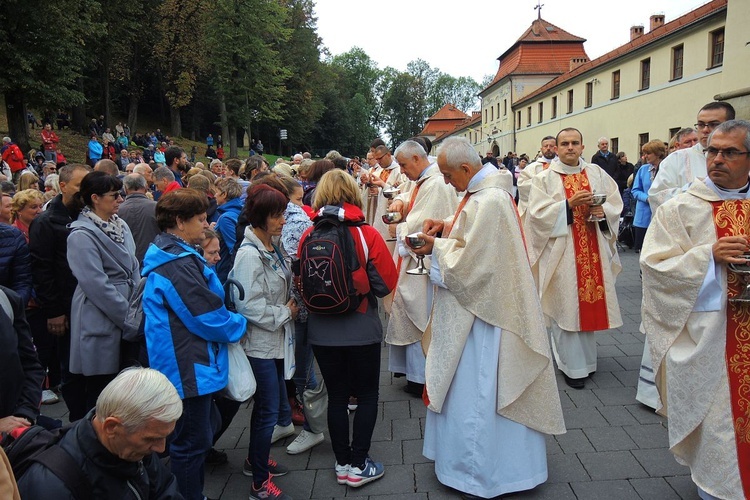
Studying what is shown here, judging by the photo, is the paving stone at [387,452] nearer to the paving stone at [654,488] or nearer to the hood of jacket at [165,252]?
the paving stone at [654,488]

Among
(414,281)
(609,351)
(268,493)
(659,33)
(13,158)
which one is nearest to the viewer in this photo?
(268,493)

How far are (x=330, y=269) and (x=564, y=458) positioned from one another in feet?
6.82

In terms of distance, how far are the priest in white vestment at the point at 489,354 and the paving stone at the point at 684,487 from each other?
785 mm

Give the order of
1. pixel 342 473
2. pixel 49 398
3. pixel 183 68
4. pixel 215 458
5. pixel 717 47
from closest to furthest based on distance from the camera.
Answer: pixel 342 473 < pixel 215 458 < pixel 49 398 < pixel 717 47 < pixel 183 68

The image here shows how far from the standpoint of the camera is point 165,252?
303cm

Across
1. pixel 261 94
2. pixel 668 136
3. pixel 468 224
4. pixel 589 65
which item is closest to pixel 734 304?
pixel 468 224

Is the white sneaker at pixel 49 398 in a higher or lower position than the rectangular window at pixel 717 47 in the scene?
lower

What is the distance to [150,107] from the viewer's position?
5197cm

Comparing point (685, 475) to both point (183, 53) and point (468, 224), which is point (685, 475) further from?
point (183, 53)

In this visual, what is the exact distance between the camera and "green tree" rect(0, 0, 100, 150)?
21766mm

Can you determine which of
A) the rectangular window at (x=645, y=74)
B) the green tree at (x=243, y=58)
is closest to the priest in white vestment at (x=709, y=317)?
the rectangular window at (x=645, y=74)

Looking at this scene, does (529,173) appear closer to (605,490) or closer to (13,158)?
(605,490)

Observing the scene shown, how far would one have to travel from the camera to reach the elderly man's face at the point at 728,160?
10.1 feet

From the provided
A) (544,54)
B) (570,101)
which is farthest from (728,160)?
(544,54)
